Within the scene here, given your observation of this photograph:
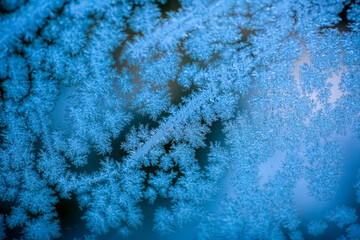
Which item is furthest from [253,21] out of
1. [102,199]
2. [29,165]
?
[29,165]

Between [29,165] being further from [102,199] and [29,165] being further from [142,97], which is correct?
[142,97]

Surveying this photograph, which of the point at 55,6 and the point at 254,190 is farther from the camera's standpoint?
the point at 254,190

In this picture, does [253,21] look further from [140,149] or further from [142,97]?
[140,149]

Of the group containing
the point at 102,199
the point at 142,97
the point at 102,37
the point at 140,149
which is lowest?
the point at 102,199

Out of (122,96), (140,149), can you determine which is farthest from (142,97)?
(140,149)

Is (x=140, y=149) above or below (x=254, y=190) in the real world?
above

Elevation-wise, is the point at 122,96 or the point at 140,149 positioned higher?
the point at 122,96
